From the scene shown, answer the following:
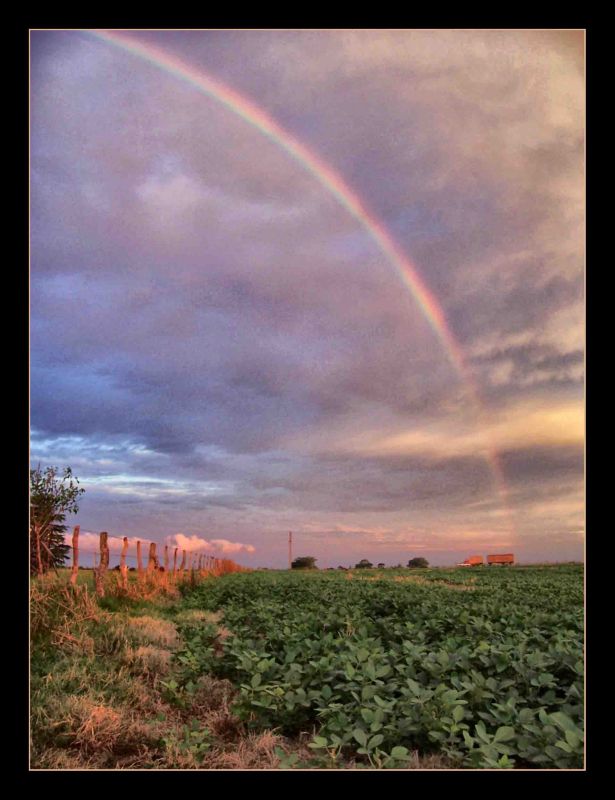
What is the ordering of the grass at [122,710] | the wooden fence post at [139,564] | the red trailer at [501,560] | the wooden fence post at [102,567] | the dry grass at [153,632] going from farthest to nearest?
1. the red trailer at [501,560]
2. the wooden fence post at [139,564]
3. the wooden fence post at [102,567]
4. the dry grass at [153,632]
5. the grass at [122,710]

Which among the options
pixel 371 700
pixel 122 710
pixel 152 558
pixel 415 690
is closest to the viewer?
pixel 415 690

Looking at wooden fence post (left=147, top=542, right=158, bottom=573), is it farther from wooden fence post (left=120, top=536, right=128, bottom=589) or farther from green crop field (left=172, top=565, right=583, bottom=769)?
green crop field (left=172, top=565, right=583, bottom=769)

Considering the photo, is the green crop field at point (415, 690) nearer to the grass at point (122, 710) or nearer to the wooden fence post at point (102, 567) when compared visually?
the grass at point (122, 710)

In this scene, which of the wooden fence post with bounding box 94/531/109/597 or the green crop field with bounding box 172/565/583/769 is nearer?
the green crop field with bounding box 172/565/583/769

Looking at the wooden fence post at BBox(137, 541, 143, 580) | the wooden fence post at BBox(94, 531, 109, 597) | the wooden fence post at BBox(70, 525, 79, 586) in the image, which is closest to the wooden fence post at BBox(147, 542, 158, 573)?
the wooden fence post at BBox(137, 541, 143, 580)

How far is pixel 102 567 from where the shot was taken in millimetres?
10859

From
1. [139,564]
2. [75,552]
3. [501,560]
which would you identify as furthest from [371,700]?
[501,560]

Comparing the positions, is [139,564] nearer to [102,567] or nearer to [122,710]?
[102,567]

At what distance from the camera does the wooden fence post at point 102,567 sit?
10181mm

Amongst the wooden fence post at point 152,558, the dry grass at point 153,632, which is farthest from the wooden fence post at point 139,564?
the dry grass at point 153,632

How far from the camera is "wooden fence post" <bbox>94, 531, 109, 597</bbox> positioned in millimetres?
10181
